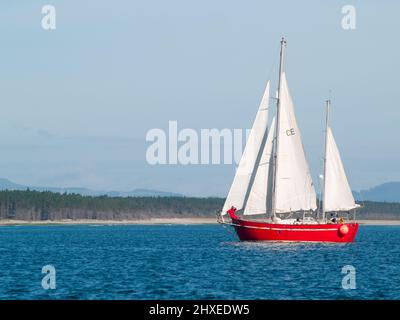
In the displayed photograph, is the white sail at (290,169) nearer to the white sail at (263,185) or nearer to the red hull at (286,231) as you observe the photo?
the white sail at (263,185)

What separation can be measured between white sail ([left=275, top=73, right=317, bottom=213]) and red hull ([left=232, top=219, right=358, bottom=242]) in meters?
2.42

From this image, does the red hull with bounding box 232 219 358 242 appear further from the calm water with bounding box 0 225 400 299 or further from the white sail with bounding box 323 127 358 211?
the white sail with bounding box 323 127 358 211

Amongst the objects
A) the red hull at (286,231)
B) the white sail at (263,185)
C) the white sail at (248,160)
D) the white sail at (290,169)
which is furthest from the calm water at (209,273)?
the white sail at (248,160)

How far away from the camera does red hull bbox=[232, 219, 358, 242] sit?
277ft

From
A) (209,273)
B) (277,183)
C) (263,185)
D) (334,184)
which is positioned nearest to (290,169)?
(277,183)

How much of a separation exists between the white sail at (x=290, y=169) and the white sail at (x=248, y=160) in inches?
81.5

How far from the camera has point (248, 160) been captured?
8481 centimetres

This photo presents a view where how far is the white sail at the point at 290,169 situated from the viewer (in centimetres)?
8581

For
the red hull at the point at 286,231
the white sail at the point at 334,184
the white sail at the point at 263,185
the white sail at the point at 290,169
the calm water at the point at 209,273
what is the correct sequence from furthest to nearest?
1. the white sail at the point at 334,184
2. the white sail at the point at 290,169
3. the white sail at the point at 263,185
4. the red hull at the point at 286,231
5. the calm water at the point at 209,273

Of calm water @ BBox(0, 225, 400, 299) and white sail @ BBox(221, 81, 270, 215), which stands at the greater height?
white sail @ BBox(221, 81, 270, 215)

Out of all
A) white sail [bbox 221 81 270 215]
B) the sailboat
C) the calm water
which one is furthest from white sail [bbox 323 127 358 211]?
white sail [bbox 221 81 270 215]

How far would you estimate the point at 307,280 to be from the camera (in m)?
57.5
